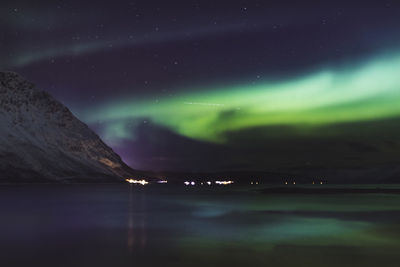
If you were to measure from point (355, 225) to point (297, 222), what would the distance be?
6.40m

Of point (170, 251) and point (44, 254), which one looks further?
point (170, 251)

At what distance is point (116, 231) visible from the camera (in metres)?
42.5

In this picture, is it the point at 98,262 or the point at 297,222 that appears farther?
the point at 297,222

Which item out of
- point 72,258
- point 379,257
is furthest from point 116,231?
point 379,257

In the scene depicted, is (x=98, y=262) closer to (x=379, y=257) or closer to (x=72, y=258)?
(x=72, y=258)

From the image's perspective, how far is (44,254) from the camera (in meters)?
28.2

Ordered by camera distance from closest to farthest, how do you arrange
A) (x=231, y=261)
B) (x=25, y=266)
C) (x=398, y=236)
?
(x=25, y=266)
(x=231, y=261)
(x=398, y=236)

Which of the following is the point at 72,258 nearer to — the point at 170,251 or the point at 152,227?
the point at 170,251

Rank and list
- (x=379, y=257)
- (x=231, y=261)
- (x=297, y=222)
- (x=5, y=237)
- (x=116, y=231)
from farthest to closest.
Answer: (x=297, y=222) < (x=116, y=231) < (x=5, y=237) < (x=379, y=257) < (x=231, y=261)

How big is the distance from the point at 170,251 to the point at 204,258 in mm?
3700

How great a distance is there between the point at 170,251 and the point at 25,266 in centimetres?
922

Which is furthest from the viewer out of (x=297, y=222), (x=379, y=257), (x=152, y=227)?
(x=297, y=222)

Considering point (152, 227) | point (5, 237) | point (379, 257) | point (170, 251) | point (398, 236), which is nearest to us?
point (379, 257)

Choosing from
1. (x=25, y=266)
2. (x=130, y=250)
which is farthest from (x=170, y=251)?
(x=25, y=266)
